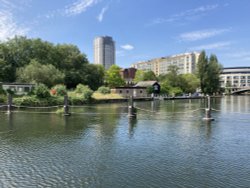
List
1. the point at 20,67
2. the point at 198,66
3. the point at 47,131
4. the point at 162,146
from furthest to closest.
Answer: the point at 198,66 → the point at 20,67 → the point at 47,131 → the point at 162,146

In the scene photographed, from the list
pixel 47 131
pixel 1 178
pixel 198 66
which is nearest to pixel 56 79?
pixel 47 131

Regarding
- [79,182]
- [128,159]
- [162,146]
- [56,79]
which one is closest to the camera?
[79,182]

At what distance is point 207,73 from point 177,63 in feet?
281

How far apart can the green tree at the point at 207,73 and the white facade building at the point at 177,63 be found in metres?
64.2

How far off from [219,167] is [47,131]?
11001 millimetres

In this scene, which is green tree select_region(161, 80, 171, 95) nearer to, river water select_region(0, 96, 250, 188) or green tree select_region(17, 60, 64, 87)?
green tree select_region(17, 60, 64, 87)

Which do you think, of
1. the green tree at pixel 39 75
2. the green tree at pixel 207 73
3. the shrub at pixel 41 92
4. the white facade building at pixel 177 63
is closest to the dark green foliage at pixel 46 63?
the green tree at pixel 39 75

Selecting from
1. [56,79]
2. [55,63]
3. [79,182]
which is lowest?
[79,182]

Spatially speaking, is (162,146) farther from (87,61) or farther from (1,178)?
(87,61)

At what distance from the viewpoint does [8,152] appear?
11258 millimetres

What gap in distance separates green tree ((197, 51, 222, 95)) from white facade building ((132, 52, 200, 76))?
6417cm

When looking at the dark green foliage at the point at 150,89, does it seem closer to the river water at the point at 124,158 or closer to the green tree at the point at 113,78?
the green tree at the point at 113,78

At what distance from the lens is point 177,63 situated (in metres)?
170

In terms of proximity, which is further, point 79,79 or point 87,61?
point 87,61
